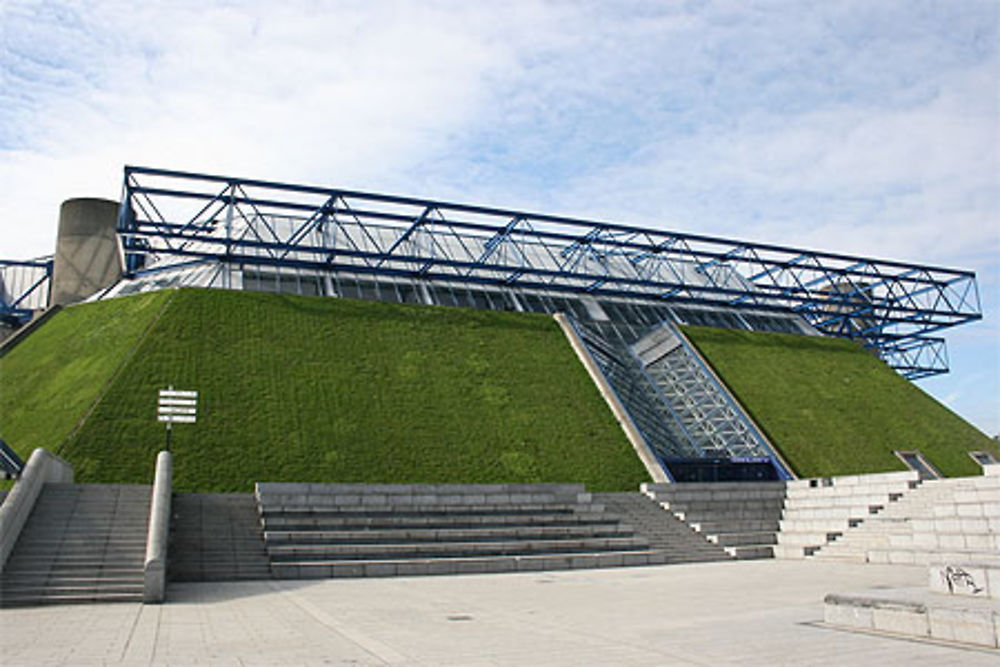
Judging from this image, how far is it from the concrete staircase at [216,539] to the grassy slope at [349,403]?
1.61m

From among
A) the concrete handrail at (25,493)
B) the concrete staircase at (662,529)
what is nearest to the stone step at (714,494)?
the concrete staircase at (662,529)

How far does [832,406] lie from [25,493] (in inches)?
1459

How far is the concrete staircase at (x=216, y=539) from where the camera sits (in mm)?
20984

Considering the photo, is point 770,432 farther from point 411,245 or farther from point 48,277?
point 48,277

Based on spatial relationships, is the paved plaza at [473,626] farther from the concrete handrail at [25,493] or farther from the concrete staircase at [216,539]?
the concrete handrail at [25,493]

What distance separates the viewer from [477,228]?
45375 mm

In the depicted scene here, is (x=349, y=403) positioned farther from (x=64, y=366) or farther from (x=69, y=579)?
(x=69, y=579)

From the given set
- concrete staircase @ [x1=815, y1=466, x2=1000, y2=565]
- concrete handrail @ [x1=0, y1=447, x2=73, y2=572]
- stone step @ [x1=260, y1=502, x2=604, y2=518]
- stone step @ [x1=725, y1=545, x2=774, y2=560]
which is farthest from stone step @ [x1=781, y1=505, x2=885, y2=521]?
concrete handrail @ [x1=0, y1=447, x2=73, y2=572]

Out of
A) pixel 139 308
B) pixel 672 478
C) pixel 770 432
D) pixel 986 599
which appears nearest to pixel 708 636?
pixel 986 599

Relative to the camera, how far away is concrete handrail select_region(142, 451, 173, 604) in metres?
16.7

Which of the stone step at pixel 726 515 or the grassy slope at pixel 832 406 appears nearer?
the stone step at pixel 726 515

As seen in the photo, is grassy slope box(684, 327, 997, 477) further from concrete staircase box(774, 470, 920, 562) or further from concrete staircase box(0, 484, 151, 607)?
concrete staircase box(0, 484, 151, 607)

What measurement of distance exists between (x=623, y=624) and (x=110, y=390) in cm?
2340

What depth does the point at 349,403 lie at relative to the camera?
32219mm
